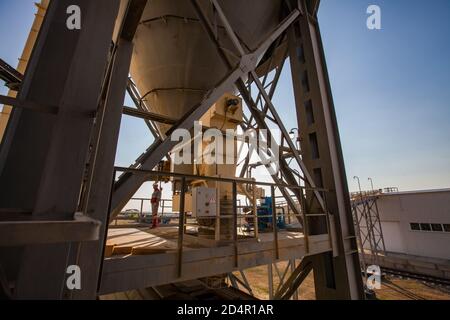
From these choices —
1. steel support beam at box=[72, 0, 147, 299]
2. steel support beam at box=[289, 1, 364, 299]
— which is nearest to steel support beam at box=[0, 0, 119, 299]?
steel support beam at box=[72, 0, 147, 299]

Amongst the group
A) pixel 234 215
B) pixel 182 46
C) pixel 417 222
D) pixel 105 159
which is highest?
pixel 182 46

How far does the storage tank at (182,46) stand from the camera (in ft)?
14.3

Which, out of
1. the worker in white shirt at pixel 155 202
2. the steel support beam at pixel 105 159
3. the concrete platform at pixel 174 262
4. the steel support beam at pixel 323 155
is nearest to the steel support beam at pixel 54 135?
the steel support beam at pixel 105 159

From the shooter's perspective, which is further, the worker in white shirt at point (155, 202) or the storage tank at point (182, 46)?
the worker in white shirt at point (155, 202)

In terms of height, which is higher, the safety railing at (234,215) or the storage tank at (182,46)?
the storage tank at (182,46)

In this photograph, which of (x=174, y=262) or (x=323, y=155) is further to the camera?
(x=323, y=155)

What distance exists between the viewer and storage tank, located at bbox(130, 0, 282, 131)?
172 inches

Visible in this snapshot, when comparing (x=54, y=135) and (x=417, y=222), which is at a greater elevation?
(x=54, y=135)

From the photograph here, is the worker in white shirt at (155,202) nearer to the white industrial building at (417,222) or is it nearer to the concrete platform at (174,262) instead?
Result: the concrete platform at (174,262)

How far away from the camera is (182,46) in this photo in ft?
15.0

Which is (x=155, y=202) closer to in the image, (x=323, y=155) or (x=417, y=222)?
(x=323, y=155)

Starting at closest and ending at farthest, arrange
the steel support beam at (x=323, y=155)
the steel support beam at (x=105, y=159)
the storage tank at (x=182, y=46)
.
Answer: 1. the steel support beam at (x=105, y=159)
2. the steel support beam at (x=323, y=155)
3. the storage tank at (x=182, y=46)

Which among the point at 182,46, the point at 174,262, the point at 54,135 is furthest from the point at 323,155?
the point at 54,135

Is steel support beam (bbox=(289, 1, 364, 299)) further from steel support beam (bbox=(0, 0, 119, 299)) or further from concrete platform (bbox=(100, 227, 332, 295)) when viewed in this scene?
steel support beam (bbox=(0, 0, 119, 299))
